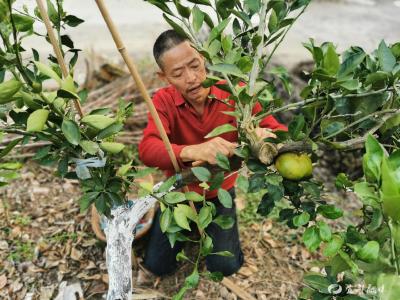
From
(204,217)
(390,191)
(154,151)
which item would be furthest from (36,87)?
(154,151)

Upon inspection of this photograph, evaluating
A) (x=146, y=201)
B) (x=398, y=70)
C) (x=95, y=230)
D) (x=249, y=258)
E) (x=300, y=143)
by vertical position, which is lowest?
(x=249, y=258)

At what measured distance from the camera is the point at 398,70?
2.38 feet

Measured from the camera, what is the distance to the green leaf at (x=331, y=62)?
0.66m

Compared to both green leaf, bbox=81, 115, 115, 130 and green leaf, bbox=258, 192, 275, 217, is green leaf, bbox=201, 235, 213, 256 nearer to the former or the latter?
green leaf, bbox=258, 192, 275, 217

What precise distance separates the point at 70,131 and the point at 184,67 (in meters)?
0.58

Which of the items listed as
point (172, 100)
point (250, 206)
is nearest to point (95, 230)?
point (172, 100)

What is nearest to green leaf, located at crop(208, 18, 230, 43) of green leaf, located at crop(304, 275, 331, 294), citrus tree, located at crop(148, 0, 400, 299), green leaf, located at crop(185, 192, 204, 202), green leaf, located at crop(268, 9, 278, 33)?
citrus tree, located at crop(148, 0, 400, 299)

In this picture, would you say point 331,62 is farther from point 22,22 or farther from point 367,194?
point 22,22

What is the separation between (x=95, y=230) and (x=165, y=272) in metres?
0.34

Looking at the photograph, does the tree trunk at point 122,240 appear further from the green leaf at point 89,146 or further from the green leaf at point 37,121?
the green leaf at point 37,121

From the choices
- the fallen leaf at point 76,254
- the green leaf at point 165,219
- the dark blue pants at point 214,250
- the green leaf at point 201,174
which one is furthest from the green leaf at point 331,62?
the fallen leaf at point 76,254

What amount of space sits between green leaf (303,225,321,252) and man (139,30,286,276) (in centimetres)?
25

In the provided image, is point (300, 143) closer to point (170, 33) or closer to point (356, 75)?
point (356, 75)

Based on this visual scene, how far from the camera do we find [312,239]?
78 centimetres
